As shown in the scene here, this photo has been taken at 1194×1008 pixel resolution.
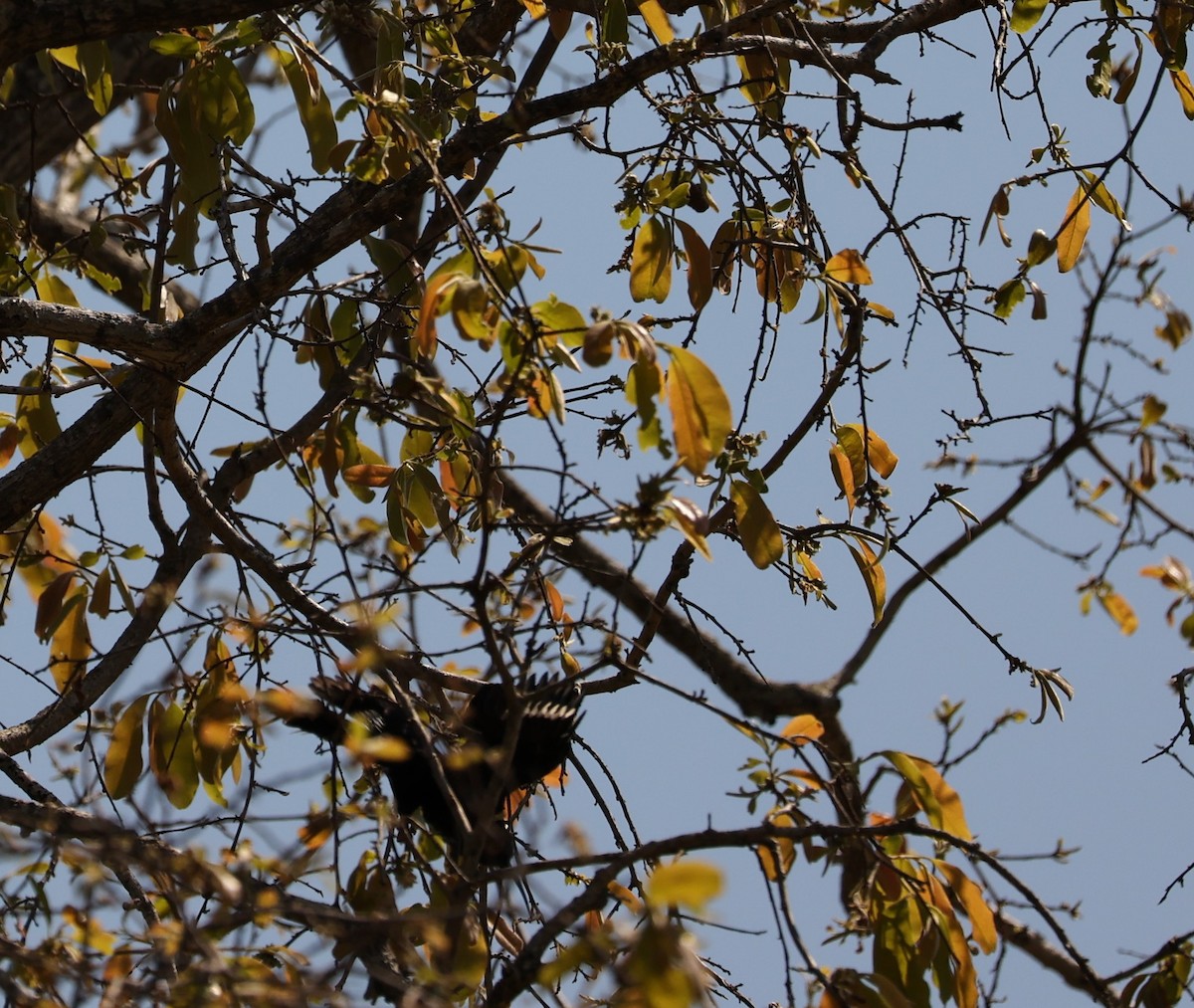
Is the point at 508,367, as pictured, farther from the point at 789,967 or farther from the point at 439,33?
the point at 439,33

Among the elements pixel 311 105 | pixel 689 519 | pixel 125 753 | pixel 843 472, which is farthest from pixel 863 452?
pixel 125 753

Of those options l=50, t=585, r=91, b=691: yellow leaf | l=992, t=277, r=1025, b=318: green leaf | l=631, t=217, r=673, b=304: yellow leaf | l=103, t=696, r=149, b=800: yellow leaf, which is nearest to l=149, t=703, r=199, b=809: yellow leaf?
l=103, t=696, r=149, b=800: yellow leaf

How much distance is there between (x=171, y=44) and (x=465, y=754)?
1220mm

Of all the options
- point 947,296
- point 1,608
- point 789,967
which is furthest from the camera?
point 1,608

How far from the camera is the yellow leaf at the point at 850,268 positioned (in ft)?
5.79

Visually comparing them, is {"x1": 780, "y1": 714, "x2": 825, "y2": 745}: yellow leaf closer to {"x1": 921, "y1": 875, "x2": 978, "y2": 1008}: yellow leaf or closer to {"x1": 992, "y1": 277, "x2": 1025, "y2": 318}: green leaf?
{"x1": 921, "y1": 875, "x2": 978, "y2": 1008}: yellow leaf

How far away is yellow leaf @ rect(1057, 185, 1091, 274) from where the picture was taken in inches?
80.0

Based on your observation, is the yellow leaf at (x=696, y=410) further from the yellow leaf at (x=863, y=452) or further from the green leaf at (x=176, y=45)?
the green leaf at (x=176, y=45)

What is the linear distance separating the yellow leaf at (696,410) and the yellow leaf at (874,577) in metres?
0.53

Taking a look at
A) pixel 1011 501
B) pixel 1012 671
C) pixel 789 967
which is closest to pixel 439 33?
pixel 1011 501

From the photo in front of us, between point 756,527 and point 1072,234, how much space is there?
0.89 meters

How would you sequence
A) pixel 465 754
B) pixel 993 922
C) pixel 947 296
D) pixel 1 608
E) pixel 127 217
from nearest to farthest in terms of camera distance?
pixel 465 754, pixel 993 922, pixel 947 296, pixel 1 608, pixel 127 217

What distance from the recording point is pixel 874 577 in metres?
1.76

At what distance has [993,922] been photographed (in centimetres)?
148
